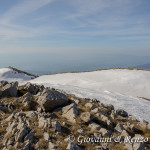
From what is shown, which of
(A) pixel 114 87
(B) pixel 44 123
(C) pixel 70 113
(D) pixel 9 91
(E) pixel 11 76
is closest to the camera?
(B) pixel 44 123

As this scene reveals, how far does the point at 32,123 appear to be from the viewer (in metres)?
13.0

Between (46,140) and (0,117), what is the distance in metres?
7.48

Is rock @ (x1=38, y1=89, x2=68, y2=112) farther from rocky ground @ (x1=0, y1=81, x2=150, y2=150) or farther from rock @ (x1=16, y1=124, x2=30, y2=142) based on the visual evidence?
rock @ (x1=16, y1=124, x2=30, y2=142)

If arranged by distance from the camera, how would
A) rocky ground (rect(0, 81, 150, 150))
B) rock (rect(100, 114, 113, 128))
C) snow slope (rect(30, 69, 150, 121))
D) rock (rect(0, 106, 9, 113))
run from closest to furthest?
rocky ground (rect(0, 81, 150, 150)) < rock (rect(100, 114, 113, 128)) < rock (rect(0, 106, 9, 113)) < snow slope (rect(30, 69, 150, 121))

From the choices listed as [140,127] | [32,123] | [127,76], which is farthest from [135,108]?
[127,76]

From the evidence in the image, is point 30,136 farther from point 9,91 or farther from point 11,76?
point 11,76

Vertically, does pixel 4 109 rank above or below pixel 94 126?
above

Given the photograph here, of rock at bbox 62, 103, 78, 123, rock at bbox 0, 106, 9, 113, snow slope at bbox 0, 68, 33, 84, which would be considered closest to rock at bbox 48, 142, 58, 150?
rock at bbox 62, 103, 78, 123

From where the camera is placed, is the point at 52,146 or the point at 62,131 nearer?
the point at 52,146

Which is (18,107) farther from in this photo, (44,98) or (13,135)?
(13,135)

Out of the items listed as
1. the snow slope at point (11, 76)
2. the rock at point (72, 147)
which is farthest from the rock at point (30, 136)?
the snow slope at point (11, 76)

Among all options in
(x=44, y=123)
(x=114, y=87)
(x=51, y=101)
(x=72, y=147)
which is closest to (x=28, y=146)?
(x=44, y=123)

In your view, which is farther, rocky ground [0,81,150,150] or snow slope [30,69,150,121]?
snow slope [30,69,150,121]

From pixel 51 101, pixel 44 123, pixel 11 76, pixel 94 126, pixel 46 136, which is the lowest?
pixel 11 76
